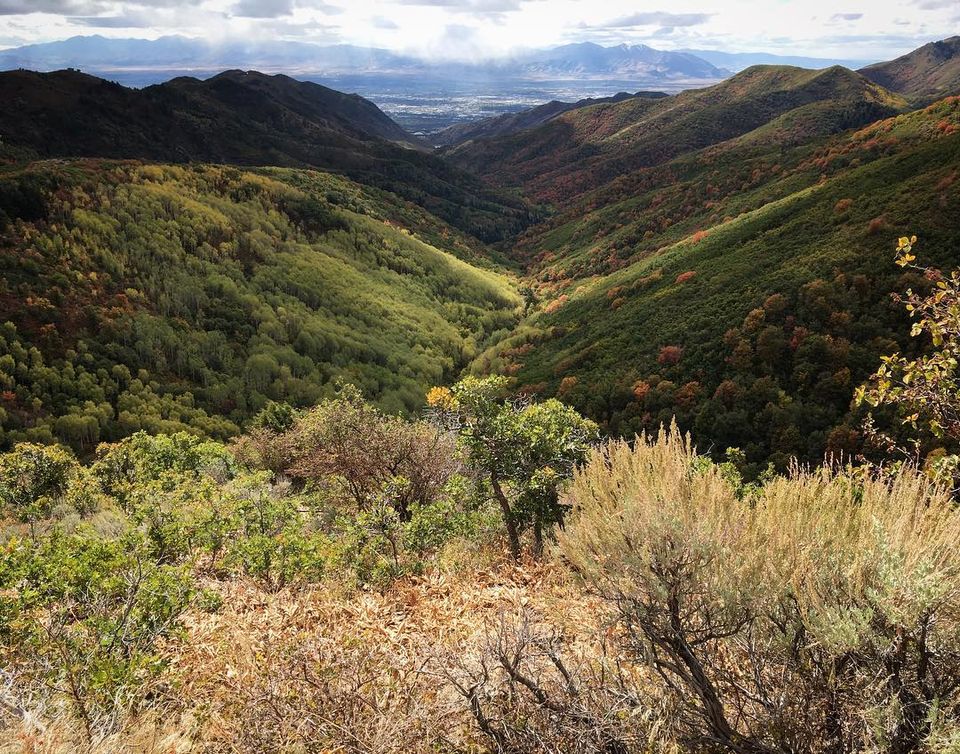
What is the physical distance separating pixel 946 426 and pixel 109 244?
8345 centimetres

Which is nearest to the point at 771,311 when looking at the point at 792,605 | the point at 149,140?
the point at 792,605

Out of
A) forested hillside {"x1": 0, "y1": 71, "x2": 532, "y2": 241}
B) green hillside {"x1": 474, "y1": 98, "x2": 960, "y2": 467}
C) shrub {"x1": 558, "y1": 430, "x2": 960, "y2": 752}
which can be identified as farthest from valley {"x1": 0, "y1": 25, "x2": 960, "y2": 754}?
forested hillside {"x1": 0, "y1": 71, "x2": 532, "y2": 241}

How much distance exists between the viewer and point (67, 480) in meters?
30.9

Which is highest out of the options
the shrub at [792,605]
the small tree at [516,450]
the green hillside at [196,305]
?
the shrub at [792,605]

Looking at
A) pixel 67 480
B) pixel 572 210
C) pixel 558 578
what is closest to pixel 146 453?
pixel 67 480

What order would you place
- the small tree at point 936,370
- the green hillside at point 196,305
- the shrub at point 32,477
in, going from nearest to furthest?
1. the small tree at point 936,370
2. the shrub at point 32,477
3. the green hillside at point 196,305

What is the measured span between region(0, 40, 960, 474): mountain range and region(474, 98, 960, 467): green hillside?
0.21 m

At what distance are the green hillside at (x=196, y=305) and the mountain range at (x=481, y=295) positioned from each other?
311 millimetres

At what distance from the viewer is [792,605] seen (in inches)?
A: 213

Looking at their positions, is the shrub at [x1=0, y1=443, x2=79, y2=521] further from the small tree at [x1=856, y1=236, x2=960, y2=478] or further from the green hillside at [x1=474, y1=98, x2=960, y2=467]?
the green hillside at [x1=474, y1=98, x2=960, y2=467]

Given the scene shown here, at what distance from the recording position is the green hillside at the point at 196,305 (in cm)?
5359

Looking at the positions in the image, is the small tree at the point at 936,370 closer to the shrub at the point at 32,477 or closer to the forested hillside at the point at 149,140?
the shrub at the point at 32,477

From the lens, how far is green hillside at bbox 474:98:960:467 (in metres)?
32.4

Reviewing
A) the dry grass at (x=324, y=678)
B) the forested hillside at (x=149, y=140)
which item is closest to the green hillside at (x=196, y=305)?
the dry grass at (x=324, y=678)
